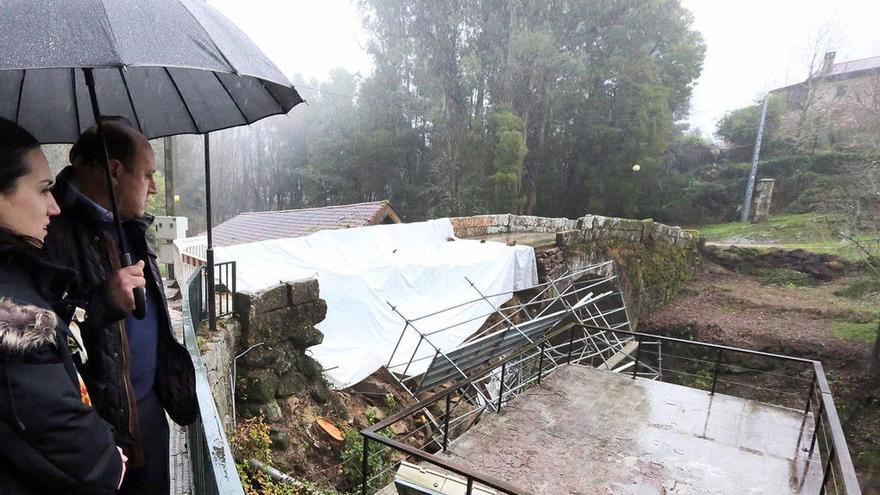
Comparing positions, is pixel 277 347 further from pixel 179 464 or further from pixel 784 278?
pixel 784 278

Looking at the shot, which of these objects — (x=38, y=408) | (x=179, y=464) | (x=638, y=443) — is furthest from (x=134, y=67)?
(x=638, y=443)

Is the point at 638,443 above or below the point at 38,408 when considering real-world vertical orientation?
Result: below

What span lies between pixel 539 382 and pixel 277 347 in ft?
11.0

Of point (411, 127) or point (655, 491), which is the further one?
point (411, 127)

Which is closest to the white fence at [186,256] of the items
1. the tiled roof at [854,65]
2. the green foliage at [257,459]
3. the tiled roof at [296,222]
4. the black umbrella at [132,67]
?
the tiled roof at [296,222]

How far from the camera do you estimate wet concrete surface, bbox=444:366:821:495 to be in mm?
4016

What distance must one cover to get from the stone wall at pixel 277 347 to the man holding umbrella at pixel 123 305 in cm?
269

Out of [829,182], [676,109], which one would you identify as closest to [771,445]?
[829,182]

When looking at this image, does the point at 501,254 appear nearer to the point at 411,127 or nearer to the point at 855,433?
the point at 855,433

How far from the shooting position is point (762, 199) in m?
22.1

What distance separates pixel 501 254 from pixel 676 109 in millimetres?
21905

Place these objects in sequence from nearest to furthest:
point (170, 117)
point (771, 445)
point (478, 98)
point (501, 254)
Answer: point (170, 117) → point (771, 445) → point (501, 254) → point (478, 98)

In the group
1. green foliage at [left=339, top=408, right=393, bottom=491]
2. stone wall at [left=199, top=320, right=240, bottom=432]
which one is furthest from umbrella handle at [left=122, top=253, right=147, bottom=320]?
green foliage at [left=339, top=408, right=393, bottom=491]

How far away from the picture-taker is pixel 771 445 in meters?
4.66
